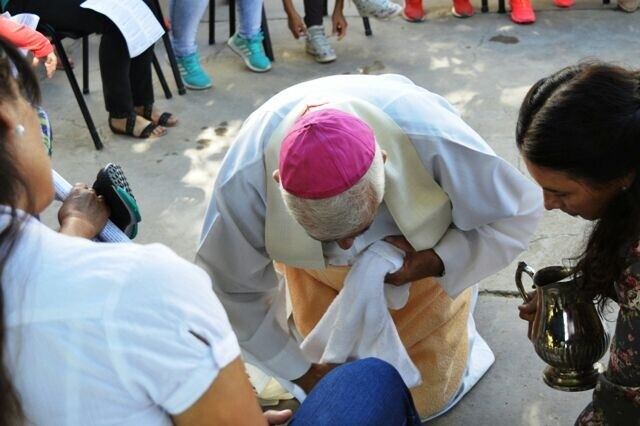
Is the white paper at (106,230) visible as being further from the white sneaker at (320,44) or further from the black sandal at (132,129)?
the white sneaker at (320,44)

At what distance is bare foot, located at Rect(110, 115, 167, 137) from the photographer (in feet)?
12.4

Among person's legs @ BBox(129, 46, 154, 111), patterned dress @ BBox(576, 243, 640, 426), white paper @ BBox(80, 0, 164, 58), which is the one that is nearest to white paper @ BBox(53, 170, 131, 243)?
patterned dress @ BBox(576, 243, 640, 426)

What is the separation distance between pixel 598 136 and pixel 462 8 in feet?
11.4

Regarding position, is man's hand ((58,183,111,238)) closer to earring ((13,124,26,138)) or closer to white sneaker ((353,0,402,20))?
earring ((13,124,26,138))

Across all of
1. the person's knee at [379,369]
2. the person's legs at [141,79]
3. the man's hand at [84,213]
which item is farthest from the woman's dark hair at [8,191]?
the person's legs at [141,79]

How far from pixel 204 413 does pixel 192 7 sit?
331 centimetres

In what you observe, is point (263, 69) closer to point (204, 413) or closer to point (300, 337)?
point (300, 337)

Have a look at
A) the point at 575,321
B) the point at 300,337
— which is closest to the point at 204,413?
the point at 575,321

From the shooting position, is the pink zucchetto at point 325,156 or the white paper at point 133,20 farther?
the white paper at point 133,20

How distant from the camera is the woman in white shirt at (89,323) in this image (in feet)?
3.06

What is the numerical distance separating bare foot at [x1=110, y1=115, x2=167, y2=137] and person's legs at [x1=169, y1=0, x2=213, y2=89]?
1.59 feet

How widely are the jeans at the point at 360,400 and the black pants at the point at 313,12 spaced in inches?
119

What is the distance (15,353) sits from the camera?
0.94 meters

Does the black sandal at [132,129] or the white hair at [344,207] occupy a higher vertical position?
the white hair at [344,207]
